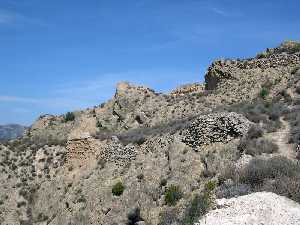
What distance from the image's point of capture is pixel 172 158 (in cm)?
2911

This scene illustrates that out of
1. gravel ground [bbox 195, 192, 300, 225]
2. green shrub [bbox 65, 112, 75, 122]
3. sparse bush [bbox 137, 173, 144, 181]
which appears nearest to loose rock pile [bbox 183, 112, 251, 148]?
sparse bush [bbox 137, 173, 144, 181]

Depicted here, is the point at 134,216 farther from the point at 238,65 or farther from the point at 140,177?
the point at 238,65

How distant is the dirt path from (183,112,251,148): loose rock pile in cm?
176

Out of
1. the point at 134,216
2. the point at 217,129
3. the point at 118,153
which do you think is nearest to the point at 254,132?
the point at 217,129

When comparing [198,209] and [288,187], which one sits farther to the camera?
[288,187]

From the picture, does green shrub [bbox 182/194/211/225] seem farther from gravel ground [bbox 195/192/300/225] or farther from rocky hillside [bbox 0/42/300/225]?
gravel ground [bbox 195/192/300/225]

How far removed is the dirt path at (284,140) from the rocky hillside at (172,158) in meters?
0.05

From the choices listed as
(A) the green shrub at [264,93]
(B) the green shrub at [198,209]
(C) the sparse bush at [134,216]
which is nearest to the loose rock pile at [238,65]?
(A) the green shrub at [264,93]

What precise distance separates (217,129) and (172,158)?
325cm

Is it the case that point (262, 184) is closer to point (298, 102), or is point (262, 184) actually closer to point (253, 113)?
point (253, 113)

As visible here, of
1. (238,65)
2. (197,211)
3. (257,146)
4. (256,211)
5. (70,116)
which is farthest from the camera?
(70,116)

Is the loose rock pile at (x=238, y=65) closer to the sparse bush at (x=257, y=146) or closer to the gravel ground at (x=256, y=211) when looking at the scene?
the sparse bush at (x=257, y=146)

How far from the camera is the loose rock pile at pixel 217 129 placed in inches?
1089

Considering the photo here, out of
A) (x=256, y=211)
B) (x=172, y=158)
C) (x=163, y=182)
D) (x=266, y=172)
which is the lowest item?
(x=256, y=211)
